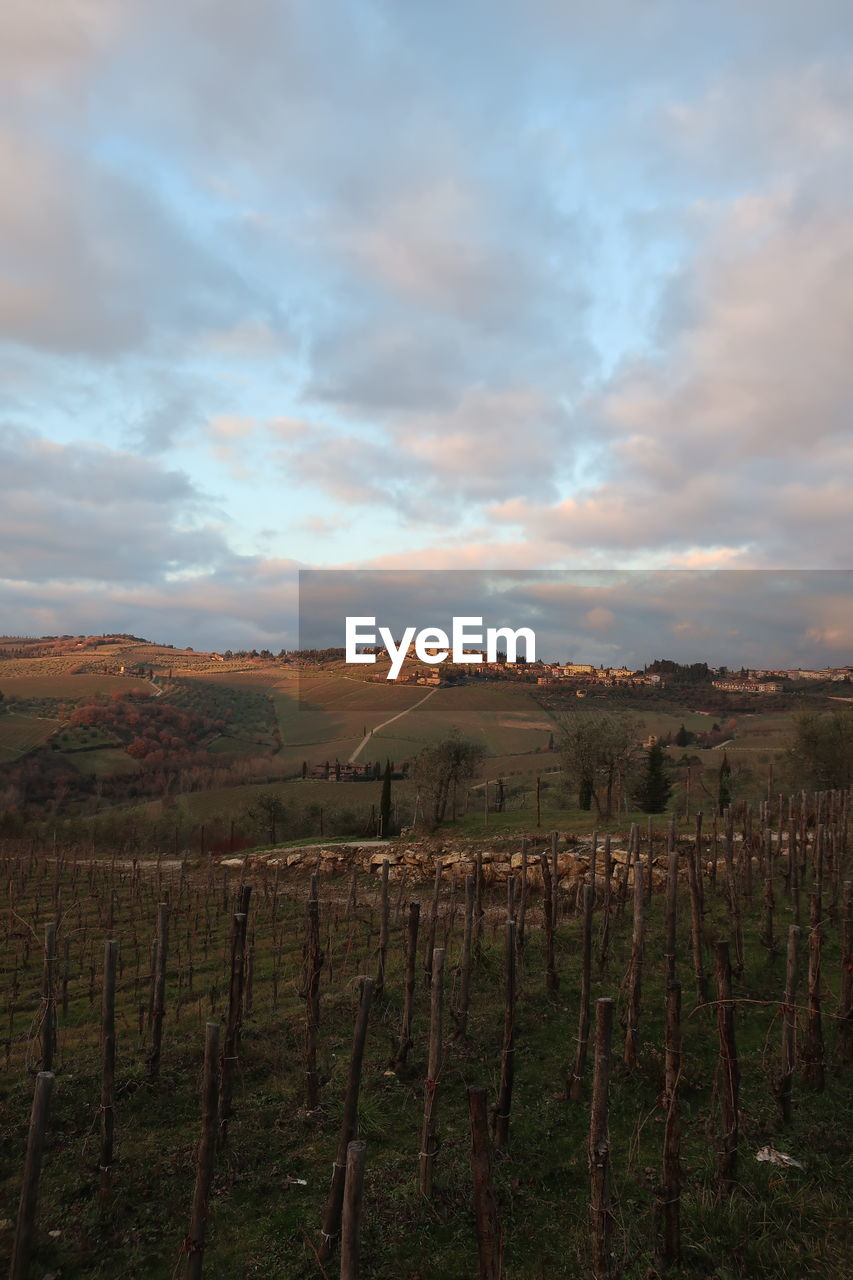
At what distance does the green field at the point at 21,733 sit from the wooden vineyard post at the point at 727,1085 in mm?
75311

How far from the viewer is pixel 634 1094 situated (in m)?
7.78

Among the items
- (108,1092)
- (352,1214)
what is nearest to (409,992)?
(108,1092)

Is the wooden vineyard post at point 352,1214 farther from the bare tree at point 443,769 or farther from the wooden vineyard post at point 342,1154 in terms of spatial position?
the bare tree at point 443,769

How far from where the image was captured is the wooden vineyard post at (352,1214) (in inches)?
158

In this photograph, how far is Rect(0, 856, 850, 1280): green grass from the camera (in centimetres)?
532

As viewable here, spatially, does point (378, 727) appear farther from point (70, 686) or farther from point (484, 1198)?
point (484, 1198)

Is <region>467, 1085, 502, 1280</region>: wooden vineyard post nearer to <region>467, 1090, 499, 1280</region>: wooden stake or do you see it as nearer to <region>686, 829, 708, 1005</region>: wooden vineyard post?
<region>467, 1090, 499, 1280</region>: wooden stake

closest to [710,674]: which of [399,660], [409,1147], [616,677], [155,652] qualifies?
[616,677]

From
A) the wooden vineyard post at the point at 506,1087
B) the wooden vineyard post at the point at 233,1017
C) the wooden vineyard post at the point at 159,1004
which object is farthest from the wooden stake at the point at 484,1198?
the wooden vineyard post at the point at 159,1004

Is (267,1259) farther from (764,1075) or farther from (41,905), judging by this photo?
(41,905)

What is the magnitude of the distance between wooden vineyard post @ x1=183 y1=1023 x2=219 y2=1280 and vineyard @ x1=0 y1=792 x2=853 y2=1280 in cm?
2

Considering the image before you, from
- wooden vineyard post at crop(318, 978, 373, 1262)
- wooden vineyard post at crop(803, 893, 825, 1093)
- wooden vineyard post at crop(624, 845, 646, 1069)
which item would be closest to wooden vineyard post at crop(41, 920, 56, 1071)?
wooden vineyard post at crop(318, 978, 373, 1262)

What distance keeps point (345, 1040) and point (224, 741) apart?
79.3 m

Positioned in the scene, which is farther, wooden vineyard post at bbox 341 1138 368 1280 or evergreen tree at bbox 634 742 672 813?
evergreen tree at bbox 634 742 672 813
